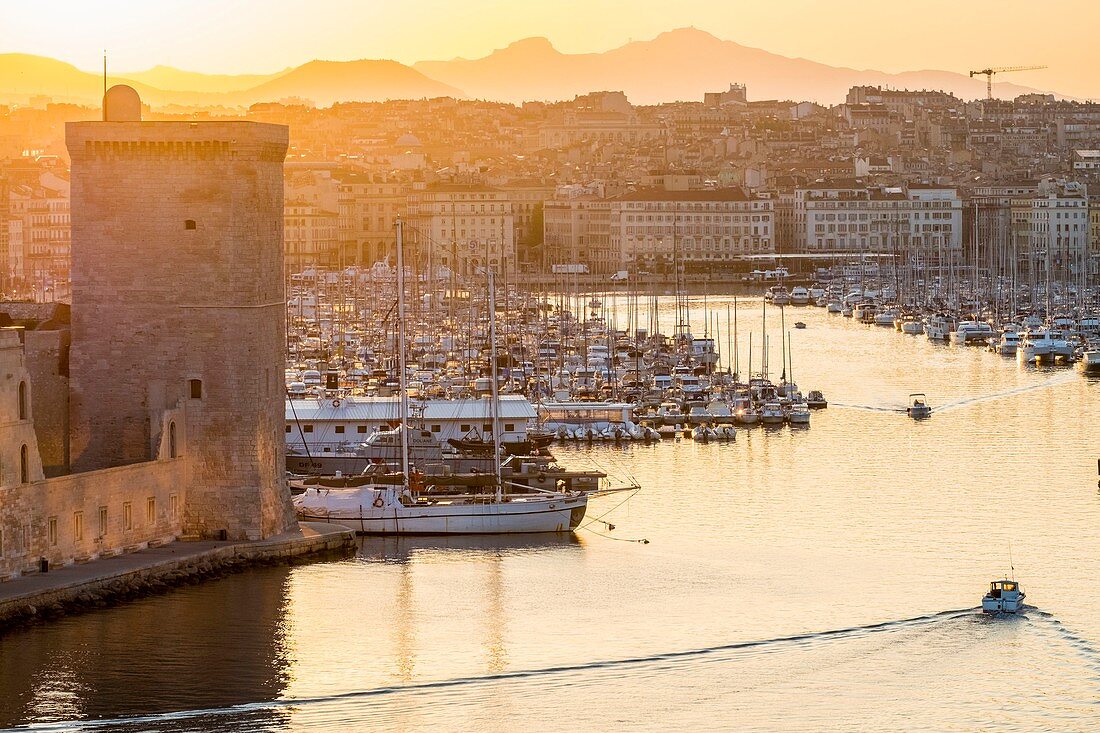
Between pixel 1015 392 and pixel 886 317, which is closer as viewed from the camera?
pixel 1015 392

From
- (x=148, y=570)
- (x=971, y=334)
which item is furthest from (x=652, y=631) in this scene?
(x=971, y=334)

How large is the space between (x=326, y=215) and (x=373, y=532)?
76.5m

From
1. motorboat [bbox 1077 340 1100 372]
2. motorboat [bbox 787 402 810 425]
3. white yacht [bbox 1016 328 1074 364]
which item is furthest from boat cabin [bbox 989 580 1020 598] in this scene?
white yacht [bbox 1016 328 1074 364]

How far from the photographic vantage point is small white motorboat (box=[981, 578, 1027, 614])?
75.3 ft

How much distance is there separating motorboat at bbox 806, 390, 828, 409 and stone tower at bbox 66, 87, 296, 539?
19.4m

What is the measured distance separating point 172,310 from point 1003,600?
8973 millimetres

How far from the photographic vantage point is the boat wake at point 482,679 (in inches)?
749

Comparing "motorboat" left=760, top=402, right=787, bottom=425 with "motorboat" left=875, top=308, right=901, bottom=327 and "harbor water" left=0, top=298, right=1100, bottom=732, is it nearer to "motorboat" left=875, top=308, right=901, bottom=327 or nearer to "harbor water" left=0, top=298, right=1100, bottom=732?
"harbor water" left=0, top=298, right=1100, bottom=732

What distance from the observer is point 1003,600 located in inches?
903

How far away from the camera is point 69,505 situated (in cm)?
2305

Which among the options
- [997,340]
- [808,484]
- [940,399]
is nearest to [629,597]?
[808,484]

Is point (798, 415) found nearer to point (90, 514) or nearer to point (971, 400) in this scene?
point (971, 400)

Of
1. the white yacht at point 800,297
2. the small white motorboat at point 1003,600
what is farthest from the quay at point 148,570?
the white yacht at point 800,297

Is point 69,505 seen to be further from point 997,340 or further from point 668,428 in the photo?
point 997,340
